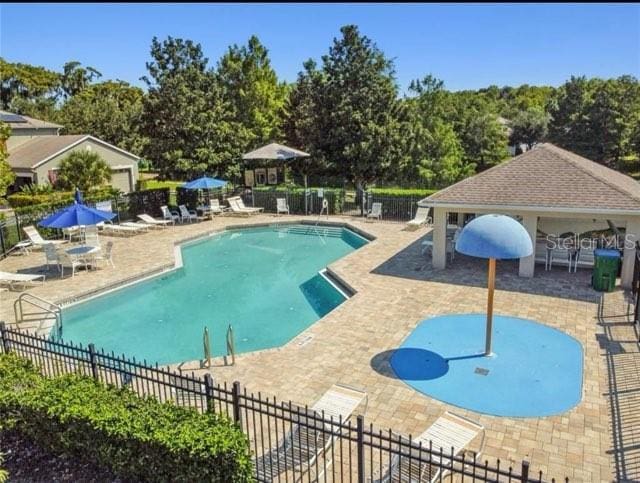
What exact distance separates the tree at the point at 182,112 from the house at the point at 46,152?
24.6 feet

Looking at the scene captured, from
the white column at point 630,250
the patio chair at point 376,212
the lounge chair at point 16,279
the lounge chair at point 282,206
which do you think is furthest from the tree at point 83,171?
the white column at point 630,250

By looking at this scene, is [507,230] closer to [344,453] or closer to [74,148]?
[344,453]

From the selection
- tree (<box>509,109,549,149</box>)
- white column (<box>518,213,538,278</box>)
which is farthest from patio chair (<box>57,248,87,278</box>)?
tree (<box>509,109,549,149</box>)

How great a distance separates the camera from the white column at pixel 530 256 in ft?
50.3

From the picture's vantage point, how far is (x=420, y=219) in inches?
947

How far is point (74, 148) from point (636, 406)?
35.8 m

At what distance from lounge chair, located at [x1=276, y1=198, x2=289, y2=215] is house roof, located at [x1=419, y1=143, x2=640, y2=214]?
14.1 meters

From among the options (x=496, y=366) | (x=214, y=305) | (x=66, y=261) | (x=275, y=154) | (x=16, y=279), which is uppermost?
(x=275, y=154)

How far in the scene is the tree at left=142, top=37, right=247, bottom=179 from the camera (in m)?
29.2

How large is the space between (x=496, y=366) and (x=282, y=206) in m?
20.6

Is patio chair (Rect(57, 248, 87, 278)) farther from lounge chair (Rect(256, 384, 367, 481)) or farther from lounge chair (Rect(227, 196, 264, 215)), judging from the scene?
lounge chair (Rect(256, 384, 367, 481))

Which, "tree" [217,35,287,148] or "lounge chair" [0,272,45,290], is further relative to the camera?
"tree" [217,35,287,148]

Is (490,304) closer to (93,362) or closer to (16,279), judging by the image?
(93,362)

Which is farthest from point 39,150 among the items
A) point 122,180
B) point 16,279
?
point 16,279
